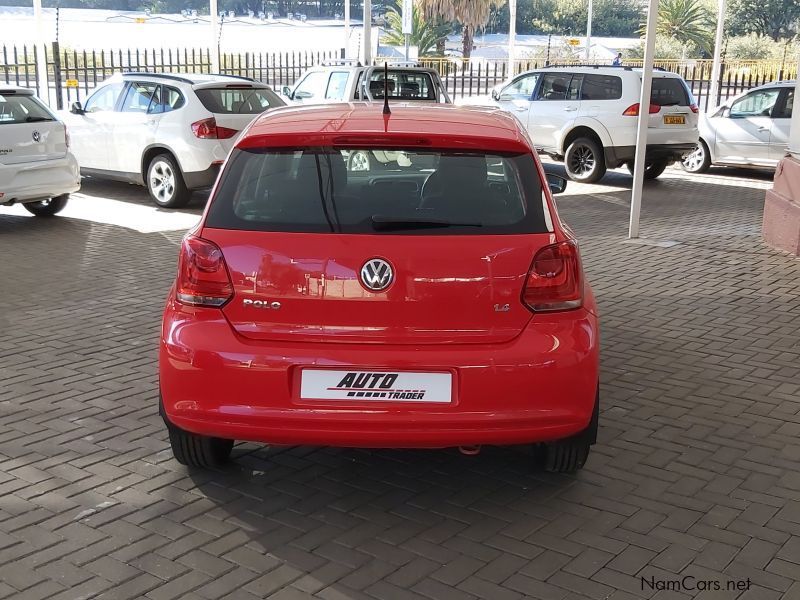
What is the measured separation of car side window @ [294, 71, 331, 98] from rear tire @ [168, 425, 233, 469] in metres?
11.9

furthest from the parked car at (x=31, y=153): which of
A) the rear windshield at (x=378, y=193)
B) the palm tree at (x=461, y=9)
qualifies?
the palm tree at (x=461, y=9)

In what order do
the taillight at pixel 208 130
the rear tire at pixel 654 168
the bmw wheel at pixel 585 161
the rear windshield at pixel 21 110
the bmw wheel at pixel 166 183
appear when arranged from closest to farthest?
the rear windshield at pixel 21 110 < the taillight at pixel 208 130 < the bmw wheel at pixel 166 183 < the bmw wheel at pixel 585 161 < the rear tire at pixel 654 168

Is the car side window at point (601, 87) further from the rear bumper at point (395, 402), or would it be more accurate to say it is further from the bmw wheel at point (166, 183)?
the rear bumper at point (395, 402)

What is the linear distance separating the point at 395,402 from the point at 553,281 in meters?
0.80

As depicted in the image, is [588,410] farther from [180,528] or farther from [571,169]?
[571,169]

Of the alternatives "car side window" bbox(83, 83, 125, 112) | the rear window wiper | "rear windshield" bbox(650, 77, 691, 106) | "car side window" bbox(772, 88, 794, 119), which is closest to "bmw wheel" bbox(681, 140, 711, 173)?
"car side window" bbox(772, 88, 794, 119)

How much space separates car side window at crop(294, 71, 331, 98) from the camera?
1564cm

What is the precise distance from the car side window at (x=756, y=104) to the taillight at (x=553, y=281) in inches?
519

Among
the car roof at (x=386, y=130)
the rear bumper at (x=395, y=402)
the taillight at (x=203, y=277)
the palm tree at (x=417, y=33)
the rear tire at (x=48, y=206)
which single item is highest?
the palm tree at (x=417, y=33)

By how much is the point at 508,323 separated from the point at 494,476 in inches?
39.8

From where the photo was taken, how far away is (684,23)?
49.7m

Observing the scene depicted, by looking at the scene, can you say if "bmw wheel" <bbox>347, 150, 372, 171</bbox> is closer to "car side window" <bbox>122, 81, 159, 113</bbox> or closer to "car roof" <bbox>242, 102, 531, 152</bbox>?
"car roof" <bbox>242, 102, 531, 152</bbox>

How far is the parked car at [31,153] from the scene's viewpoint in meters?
10.4

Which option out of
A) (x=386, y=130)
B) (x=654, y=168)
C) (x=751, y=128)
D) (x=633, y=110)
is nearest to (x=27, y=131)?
(x=386, y=130)
